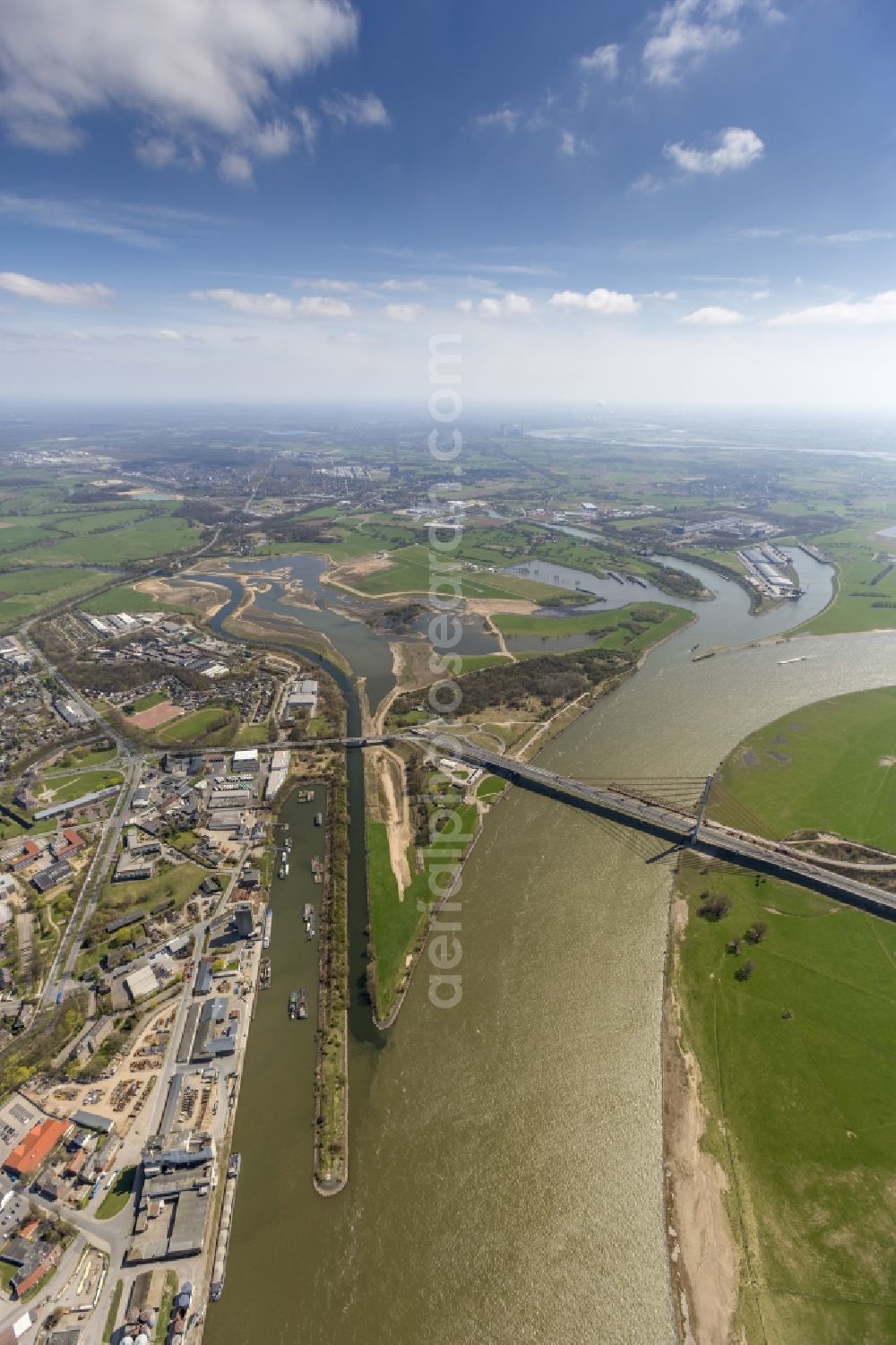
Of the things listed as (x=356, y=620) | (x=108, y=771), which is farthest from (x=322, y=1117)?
(x=356, y=620)

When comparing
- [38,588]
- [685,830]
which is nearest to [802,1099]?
[685,830]

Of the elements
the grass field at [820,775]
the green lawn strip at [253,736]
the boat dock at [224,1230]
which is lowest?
the boat dock at [224,1230]

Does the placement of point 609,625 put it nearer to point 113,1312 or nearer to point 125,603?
point 125,603

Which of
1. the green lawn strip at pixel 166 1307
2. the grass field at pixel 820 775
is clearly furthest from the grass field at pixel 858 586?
the green lawn strip at pixel 166 1307

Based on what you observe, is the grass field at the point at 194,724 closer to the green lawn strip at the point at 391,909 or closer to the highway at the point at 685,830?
the highway at the point at 685,830

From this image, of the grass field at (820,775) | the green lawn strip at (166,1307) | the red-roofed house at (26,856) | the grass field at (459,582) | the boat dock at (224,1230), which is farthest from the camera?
the grass field at (459,582)

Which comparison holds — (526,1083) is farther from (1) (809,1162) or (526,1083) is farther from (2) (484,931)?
(1) (809,1162)

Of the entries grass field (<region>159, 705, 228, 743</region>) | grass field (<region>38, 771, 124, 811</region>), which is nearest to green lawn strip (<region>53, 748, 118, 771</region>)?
grass field (<region>38, 771, 124, 811</region>)

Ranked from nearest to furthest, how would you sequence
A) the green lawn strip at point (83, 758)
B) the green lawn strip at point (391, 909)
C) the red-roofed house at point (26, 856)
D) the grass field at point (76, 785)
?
the green lawn strip at point (391, 909) → the red-roofed house at point (26, 856) → the grass field at point (76, 785) → the green lawn strip at point (83, 758)

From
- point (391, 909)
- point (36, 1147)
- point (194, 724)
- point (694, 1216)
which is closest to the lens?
point (694, 1216)
